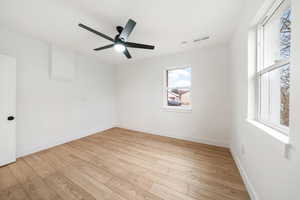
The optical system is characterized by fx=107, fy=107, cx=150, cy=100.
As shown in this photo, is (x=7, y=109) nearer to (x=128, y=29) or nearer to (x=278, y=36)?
(x=128, y=29)

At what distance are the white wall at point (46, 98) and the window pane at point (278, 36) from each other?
4.02 m

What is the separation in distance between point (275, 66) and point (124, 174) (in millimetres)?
2348

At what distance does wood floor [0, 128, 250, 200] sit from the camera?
1.38m

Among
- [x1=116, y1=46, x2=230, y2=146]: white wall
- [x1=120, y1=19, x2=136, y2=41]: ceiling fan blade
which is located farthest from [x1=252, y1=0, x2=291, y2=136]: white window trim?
[x1=120, y1=19, x2=136, y2=41]: ceiling fan blade

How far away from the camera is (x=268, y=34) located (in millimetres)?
1231

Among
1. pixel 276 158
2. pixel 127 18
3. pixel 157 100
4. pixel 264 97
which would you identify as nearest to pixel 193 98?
pixel 157 100

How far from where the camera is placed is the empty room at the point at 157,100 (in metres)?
1.07

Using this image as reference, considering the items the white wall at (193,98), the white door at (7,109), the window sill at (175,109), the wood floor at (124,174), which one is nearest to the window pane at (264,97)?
the wood floor at (124,174)

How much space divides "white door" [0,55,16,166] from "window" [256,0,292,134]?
390 cm

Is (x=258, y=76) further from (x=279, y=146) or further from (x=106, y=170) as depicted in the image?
(x=106, y=170)

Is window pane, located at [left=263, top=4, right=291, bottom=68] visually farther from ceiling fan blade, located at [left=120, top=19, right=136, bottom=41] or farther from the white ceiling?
ceiling fan blade, located at [left=120, top=19, right=136, bottom=41]

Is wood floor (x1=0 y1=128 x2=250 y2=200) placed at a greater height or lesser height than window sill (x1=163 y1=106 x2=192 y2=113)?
lesser

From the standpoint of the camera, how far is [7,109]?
1.98 m

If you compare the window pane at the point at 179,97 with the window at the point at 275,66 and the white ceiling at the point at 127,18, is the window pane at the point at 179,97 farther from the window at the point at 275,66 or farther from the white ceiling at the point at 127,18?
the window at the point at 275,66
